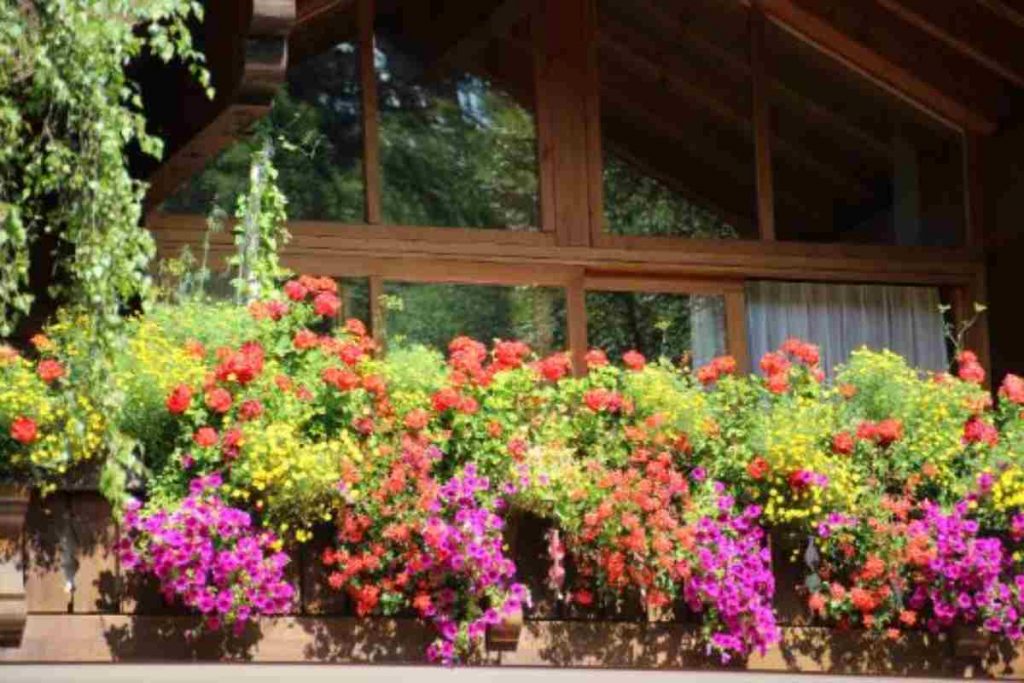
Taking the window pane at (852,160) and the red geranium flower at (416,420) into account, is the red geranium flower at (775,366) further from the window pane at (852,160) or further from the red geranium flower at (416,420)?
the window pane at (852,160)

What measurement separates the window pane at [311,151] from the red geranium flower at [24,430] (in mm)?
3159

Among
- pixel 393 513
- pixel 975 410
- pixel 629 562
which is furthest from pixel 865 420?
pixel 393 513

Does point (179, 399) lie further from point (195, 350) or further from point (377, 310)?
point (377, 310)

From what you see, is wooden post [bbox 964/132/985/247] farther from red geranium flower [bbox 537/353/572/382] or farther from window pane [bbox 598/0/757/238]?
red geranium flower [bbox 537/353/572/382]

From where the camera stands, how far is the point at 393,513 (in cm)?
882

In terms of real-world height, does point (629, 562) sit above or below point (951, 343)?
below

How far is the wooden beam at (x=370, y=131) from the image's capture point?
11.8 meters

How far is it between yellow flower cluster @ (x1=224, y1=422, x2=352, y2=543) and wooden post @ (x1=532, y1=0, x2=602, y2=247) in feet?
12.0

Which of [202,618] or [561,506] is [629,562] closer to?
[561,506]

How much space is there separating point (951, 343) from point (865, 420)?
3209 millimetres

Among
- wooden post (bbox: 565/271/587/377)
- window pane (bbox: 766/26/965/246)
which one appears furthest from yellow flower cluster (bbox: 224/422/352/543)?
window pane (bbox: 766/26/965/246)

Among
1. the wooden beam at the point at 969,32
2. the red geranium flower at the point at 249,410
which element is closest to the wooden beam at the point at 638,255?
the wooden beam at the point at 969,32

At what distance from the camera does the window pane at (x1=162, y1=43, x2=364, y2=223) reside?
11453 millimetres

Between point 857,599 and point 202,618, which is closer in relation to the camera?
point 202,618
